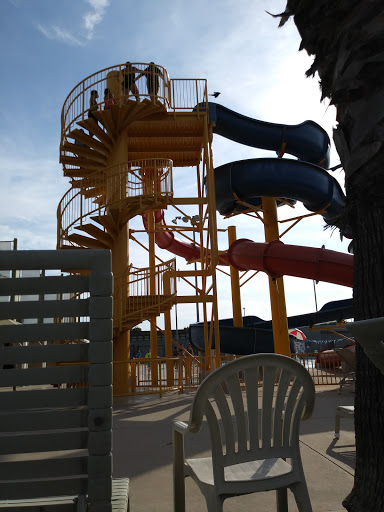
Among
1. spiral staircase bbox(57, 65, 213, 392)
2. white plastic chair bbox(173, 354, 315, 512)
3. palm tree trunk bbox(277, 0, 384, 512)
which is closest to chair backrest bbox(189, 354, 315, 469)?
white plastic chair bbox(173, 354, 315, 512)

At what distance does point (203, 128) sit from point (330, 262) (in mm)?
5939

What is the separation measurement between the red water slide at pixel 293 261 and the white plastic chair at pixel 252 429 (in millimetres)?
11836

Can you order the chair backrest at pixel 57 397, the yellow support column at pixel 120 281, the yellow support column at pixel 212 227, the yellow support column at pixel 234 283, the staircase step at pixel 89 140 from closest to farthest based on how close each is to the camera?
the chair backrest at pixel 57 397, the yellow support column at pixel 120 281, the yellow support column at pixel 212 227, the staircase step at pixel 89 140, the yellow support column at pixel 234 283

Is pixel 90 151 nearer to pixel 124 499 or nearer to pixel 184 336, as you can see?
pixel 124 499

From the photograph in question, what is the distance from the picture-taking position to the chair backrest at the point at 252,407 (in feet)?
7.70

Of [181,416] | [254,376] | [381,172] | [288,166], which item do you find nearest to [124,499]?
[254,376]

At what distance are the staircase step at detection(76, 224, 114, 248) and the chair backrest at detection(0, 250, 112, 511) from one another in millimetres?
10989

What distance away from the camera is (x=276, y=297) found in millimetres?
15617

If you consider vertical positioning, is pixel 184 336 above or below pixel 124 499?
above

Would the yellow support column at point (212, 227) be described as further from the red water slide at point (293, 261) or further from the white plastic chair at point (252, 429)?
the white plastic chair at point (252, 429)

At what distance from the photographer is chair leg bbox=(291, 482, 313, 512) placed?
7.78 feet

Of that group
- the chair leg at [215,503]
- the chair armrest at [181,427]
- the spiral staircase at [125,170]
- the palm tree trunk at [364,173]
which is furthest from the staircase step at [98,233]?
the chair leg at [215,503]

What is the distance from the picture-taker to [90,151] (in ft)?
46.5

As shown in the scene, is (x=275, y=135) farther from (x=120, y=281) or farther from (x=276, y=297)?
(x=120, y=281)
